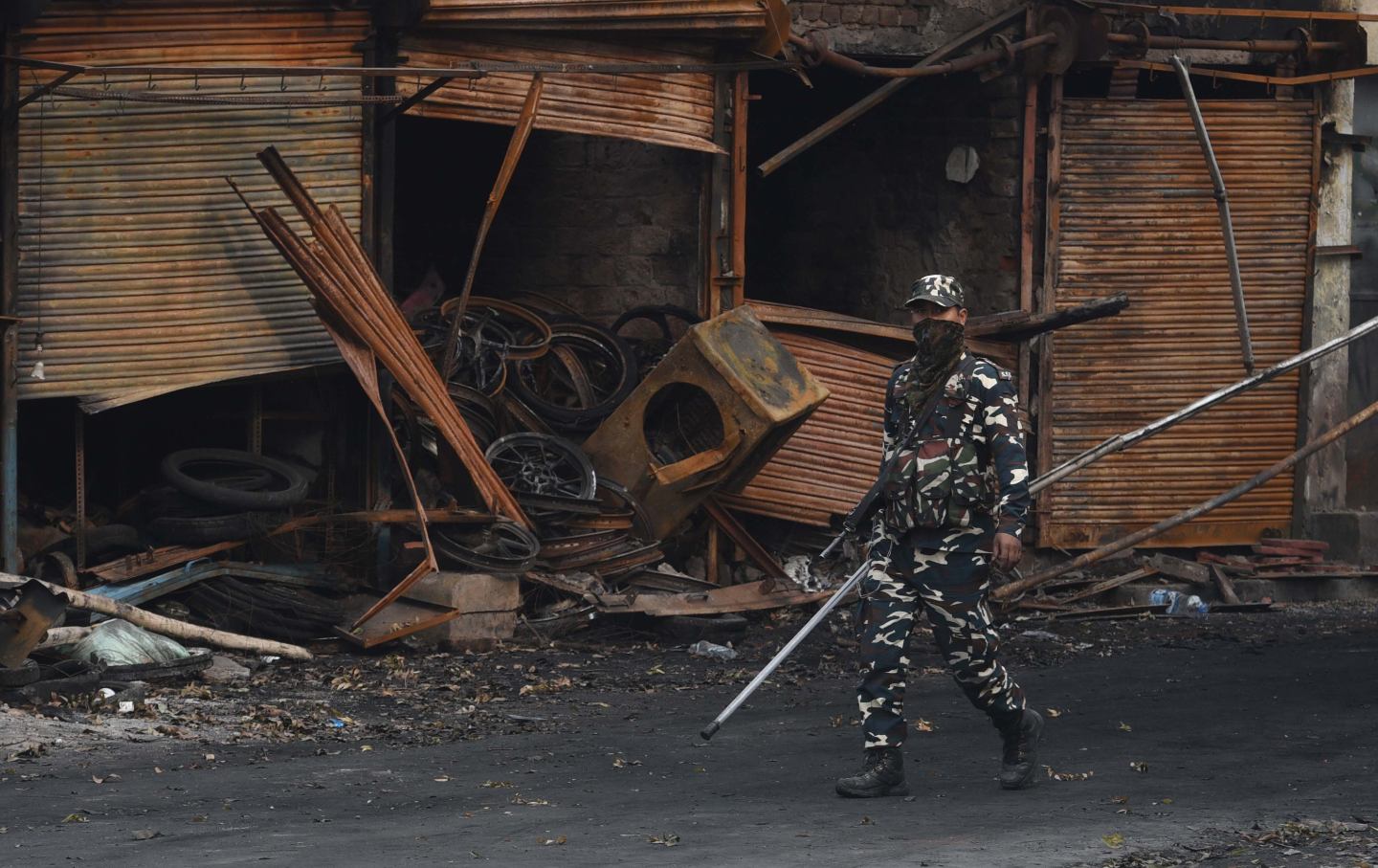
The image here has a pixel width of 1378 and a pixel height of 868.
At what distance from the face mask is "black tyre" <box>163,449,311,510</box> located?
5.19m

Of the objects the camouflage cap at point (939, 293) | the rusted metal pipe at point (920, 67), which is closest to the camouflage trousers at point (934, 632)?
the camouflage cap at point (939, 293)

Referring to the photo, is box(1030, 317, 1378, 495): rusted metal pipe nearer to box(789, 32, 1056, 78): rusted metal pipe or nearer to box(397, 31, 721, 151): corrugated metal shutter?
box(789, 32, 1056, 78): rusted metal pipe

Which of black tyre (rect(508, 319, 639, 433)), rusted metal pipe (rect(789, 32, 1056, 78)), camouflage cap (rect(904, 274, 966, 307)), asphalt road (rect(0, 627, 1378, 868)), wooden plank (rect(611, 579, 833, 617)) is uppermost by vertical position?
rusted metal pipe (rect(789, 32, 1056, 78))

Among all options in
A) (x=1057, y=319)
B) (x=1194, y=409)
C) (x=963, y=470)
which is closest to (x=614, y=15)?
(x=1057, y=319)

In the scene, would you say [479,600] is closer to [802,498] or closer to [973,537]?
[802,498]

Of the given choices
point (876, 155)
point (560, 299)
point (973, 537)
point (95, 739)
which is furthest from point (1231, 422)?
point (95, 739)

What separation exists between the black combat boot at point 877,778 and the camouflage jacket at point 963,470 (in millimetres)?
774

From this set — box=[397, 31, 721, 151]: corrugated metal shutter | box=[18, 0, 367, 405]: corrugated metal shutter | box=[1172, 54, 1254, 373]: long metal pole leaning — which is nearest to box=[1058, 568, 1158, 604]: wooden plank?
box=[1172, 54, 1254, 373]: long metal pole leaning

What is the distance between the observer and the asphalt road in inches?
243

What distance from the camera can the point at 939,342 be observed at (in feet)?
24.4

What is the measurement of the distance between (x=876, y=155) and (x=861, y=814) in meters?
9.06

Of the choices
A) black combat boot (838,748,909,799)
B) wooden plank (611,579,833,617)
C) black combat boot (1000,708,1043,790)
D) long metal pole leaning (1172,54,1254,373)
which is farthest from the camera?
long metal pole leaning (1172,54,1254,373)

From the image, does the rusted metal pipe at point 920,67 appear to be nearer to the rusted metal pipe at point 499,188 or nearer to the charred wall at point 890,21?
the charred wall at point 890,21

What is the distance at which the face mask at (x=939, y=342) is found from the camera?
24.4 feet
